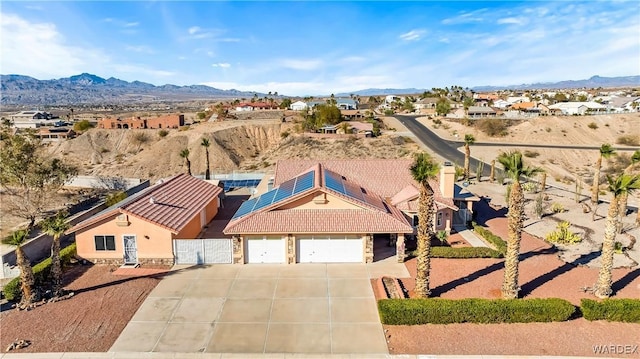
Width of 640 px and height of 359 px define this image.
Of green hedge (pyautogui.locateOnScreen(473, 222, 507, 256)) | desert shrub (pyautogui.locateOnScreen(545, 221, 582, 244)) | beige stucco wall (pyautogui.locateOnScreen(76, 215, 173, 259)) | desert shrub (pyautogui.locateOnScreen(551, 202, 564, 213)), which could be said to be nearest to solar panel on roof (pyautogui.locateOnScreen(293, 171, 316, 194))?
beige stucco wall (pyautogui.locateOnScreen(76, 215, 173, 259))

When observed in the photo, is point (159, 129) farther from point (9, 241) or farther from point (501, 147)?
point (9, 241)

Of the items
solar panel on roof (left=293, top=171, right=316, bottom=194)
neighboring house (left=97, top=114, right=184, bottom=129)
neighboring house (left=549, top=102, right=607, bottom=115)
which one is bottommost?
solar panel on roof (left=293, top=171, right=316, bottom=194)

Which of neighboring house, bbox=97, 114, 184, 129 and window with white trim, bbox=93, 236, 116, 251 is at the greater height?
neighboring house, bbox=97, 114, 184, 129

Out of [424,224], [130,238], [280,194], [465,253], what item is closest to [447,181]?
[465,253]

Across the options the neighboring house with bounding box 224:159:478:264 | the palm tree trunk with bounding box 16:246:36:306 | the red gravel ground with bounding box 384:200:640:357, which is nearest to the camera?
the red gravel ground with bounding box 384:200:640:357

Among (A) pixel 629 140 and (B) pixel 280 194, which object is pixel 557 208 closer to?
(B) pixel 280 194

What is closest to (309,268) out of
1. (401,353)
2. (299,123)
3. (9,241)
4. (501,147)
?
(401,353)

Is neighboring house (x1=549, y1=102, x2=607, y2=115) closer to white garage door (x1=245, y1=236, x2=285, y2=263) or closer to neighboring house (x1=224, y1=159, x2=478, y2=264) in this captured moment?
neighboring house (x1=224, y1=159, x2=478, y2=264)
